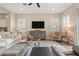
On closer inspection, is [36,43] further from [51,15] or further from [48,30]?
[51,15]

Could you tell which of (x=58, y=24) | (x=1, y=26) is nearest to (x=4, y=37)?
(x=1, y=26)

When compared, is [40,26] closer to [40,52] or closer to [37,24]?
[37,24]

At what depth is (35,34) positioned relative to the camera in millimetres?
5137

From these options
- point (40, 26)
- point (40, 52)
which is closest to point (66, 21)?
point (40, 26)

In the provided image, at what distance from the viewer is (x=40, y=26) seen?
501 centimetres

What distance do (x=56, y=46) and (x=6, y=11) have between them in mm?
2262

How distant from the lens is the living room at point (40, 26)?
480 cm

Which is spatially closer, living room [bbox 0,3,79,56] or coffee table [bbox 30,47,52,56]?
coffee table [bbox 30,47,52,56]

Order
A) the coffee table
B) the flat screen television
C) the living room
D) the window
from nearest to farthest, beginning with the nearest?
the coffee table < the living room < the flat screen television < the window

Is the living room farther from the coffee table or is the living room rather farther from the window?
the coffee table

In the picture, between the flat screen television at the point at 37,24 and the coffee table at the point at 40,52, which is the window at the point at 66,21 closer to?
the flat screen television at the point at 37,24

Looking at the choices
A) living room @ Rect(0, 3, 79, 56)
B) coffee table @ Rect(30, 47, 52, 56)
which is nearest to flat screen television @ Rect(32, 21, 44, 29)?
living room @ Rect(0, 3, 79, 56)

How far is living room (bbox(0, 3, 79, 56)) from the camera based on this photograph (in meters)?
4.80

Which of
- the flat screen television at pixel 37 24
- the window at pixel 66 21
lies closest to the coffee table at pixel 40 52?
the flat screen television at pixel 37 24
